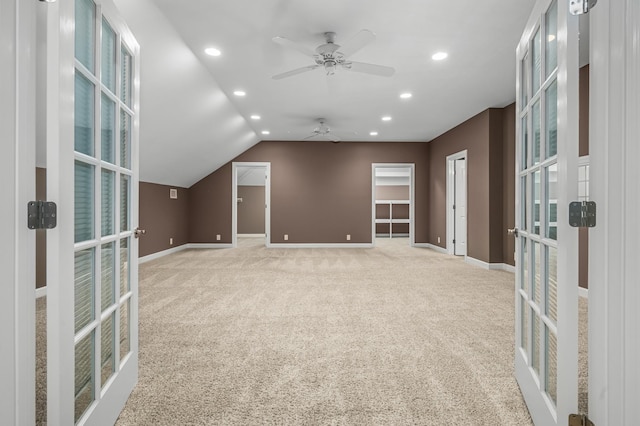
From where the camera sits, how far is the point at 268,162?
773cm

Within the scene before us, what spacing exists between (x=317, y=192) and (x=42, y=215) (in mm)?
6893

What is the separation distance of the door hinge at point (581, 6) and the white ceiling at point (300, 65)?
1.84 meters

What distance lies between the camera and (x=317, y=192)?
7.83 m

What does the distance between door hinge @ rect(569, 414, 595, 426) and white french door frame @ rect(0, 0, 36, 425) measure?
1.65 meters

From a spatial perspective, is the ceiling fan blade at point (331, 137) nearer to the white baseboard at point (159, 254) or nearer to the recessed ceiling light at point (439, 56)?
the recessed ceiling light at point (439, 56)

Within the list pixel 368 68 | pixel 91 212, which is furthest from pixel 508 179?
pixel 91 212

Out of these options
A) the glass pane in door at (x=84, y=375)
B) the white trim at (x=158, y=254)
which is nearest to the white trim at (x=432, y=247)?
the white trim at (x=158, y=254)

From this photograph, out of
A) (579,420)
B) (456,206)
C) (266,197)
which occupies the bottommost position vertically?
(579,420)

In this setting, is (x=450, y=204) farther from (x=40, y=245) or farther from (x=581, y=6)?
(x=40, y=245)

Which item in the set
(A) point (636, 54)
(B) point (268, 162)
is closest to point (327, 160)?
(B) point (268, 162)

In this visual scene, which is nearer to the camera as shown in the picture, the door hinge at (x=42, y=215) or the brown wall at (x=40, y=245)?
the door hinge at (x=42, y=215)

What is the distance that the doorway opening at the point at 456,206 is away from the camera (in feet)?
21.9

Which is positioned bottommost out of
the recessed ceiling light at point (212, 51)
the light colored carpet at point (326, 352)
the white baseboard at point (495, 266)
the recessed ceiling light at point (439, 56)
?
the light colored carpet at point (326, 352)

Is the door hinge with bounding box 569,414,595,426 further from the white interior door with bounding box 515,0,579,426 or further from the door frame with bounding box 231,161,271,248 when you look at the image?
the door frame with bounding box 231,161,271,248
